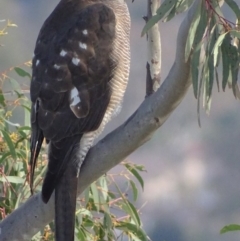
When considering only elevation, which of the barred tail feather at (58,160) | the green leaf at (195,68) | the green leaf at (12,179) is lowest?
the green leaf at (12,179)

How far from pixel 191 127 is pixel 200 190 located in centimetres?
34

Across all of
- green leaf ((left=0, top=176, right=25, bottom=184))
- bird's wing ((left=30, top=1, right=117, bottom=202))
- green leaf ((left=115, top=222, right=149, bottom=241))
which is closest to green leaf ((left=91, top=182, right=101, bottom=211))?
green leaf ((left=115, top=222, right=149, bottom=241))

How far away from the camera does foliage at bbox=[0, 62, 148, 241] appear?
2475mm

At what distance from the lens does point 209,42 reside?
183 centimetres

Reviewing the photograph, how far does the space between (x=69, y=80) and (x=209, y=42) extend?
49cm

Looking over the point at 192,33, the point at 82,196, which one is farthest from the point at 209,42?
the point at 82,196

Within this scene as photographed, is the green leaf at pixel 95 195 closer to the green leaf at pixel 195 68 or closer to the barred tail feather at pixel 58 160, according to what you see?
the barred tail feather at pixel 58 160

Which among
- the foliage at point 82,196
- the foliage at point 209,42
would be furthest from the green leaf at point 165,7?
the foliage at point 82,196

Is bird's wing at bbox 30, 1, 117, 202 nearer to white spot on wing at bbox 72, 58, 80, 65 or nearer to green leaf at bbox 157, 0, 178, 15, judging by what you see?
white spot on wing at bbox 72, 58, 80, 65

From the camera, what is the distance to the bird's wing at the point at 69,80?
209cm

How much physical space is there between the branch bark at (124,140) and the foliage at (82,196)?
37cm

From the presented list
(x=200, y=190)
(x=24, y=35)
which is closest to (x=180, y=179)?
(x=200, y=190)

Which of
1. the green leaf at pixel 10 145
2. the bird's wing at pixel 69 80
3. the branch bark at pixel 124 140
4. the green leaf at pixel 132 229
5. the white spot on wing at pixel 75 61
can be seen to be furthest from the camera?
the green leaf at pixel 132 229

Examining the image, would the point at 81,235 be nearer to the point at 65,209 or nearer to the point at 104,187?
the point at 104,187
